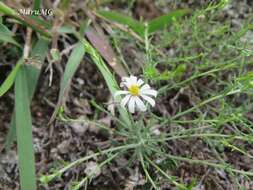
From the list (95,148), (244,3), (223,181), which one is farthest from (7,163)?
(244,3)

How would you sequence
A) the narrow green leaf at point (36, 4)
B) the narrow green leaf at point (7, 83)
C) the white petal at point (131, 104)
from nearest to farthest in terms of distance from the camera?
the white petal at point (131, 104), the narrow green leaf at point (7, 83), the narrow green leaf at point (36, 4)

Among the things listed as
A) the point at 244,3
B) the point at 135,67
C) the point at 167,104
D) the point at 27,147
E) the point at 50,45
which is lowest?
the point at 27,147

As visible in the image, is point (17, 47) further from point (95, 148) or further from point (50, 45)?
point (95, 148)

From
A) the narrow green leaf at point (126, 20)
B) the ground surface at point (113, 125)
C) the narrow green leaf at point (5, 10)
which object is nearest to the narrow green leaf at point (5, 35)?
the narrow green leaf at point (5, 10)

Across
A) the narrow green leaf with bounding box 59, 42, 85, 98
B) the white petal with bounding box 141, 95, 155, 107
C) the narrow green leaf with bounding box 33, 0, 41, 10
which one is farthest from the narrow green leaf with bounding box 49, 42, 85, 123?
the white petal with bounding box 141, 95, 155, 107

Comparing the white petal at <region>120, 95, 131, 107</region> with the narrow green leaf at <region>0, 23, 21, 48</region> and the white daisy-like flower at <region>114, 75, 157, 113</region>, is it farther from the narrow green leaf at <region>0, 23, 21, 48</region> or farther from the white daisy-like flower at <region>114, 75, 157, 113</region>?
the narrow green leaf at <region>0, 23, 21, 48</region>

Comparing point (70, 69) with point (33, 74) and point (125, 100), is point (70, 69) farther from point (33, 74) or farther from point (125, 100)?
point (125, 100)

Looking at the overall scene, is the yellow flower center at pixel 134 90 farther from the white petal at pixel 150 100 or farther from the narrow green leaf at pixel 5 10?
the narrow green leaf at pixel 5 10
